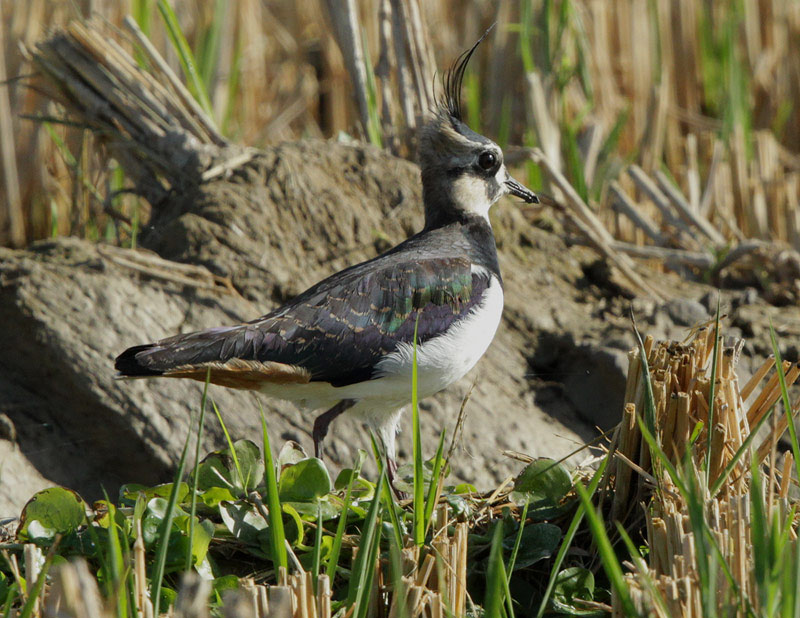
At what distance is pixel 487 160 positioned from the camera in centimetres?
473

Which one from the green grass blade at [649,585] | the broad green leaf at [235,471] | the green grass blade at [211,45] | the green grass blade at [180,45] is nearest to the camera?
the green grass blade at [649,585]

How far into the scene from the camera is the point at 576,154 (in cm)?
664

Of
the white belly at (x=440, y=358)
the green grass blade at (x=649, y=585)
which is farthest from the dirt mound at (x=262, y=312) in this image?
the green grass blade at (x=649, y=585)

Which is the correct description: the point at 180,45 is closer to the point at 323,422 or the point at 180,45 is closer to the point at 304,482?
the point at 323,422

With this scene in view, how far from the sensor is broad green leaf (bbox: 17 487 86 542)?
3.24m

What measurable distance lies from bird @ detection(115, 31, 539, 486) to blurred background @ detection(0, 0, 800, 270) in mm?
1535

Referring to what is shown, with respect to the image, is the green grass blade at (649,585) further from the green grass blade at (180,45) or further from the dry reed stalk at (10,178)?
the dry reed stalk at (10,178)

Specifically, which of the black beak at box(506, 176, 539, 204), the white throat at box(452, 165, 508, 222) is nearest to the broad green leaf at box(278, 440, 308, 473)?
the white throat at box(452, 165, 508, 222)

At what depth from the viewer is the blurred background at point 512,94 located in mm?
6215

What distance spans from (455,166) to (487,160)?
153mm

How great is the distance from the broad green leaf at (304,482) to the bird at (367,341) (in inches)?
21.2

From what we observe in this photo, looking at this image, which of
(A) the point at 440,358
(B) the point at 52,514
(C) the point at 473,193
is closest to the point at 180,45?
(C) the point at 473,193

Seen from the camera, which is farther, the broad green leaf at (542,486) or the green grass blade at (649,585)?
the broad green leaf at (542,486)

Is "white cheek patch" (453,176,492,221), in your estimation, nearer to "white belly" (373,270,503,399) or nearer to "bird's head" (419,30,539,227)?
"bird's head" (419,30,539,227)
